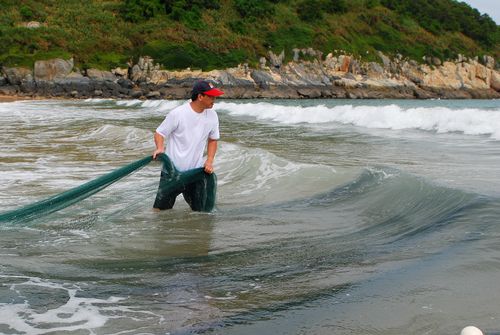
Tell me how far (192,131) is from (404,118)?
1621cm

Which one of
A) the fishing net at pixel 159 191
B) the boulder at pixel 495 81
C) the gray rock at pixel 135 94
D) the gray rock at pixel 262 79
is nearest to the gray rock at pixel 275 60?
the gray rock at pixel 262 79

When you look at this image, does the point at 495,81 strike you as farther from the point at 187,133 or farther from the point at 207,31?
the point at 187,133

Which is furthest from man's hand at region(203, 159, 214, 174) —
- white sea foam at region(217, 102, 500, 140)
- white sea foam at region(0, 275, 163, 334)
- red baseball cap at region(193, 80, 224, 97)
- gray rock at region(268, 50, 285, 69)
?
gray rock at region(268, 50, 285, 69)

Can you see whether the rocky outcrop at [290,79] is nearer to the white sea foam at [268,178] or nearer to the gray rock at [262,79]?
the gray rock at [262,79]

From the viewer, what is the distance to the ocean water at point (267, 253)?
3.70 m

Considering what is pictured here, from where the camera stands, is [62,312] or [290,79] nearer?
[62,312]

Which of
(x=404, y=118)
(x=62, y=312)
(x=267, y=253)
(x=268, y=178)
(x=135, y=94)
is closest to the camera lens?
(x=62, y=312)

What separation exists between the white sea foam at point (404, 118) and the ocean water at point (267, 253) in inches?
282

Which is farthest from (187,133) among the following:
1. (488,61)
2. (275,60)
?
(488,61)

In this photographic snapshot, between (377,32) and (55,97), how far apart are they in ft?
147

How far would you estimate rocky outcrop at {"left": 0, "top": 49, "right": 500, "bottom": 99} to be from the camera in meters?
53.4

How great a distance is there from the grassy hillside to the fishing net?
51.4 m

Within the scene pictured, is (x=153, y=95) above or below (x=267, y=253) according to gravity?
above

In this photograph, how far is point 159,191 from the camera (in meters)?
6.63
